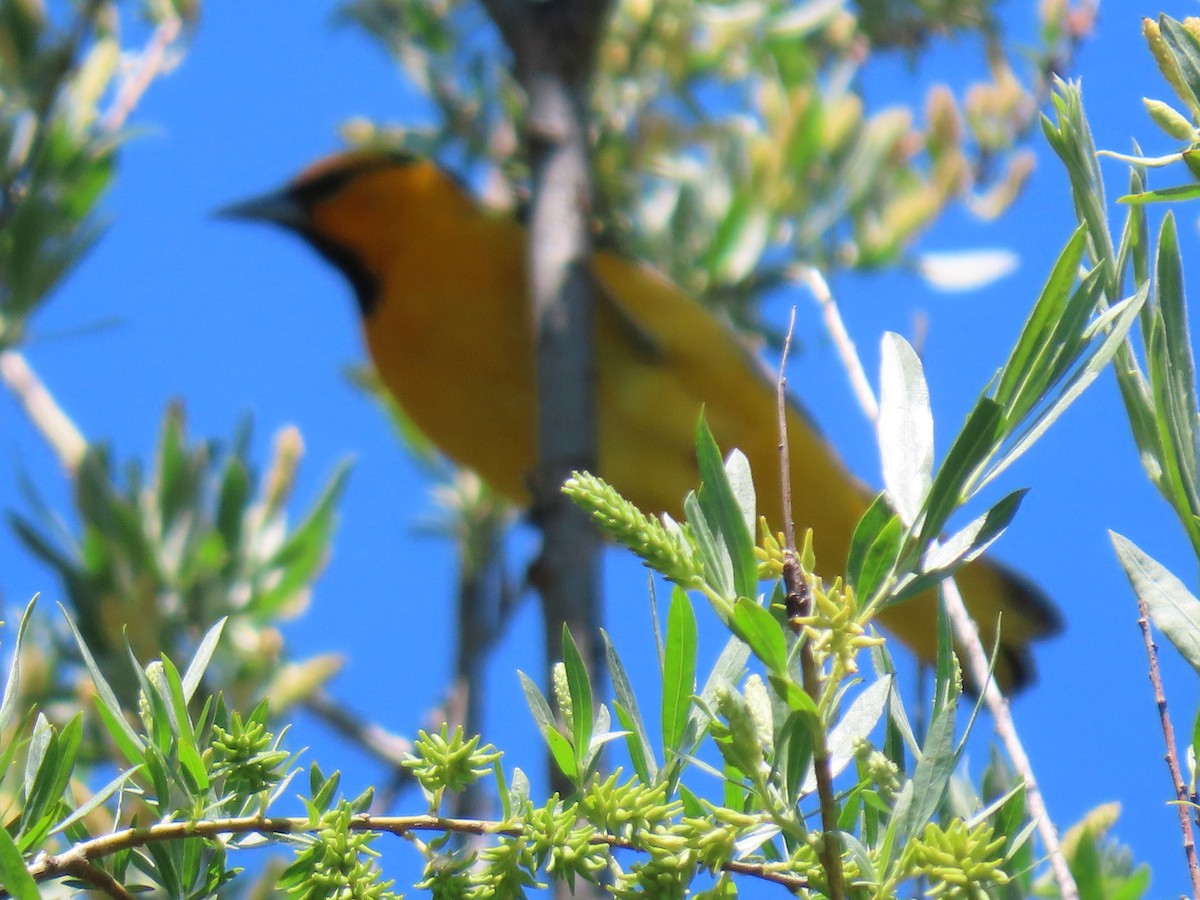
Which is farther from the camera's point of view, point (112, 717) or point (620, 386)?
point (620, 386)

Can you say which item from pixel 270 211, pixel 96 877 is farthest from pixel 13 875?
pixel 270 211

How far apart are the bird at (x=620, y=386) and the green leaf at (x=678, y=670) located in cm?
194

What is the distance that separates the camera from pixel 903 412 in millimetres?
457

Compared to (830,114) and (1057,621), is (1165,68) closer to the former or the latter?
(830,114)

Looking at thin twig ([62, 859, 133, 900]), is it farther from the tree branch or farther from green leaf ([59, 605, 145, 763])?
the tree branch

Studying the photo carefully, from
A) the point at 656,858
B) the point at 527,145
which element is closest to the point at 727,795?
the point at 656,858

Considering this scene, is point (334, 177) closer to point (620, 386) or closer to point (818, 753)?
point (620, 386)

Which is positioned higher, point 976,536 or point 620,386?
point 976,536

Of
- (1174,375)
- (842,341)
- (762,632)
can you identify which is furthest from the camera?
(842,341)

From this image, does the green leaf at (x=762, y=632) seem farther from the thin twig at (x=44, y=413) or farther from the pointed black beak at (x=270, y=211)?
the pointed black beak at (x=270, y=211)

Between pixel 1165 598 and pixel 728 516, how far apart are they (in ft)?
0.43

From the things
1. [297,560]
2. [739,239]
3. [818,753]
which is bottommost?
[297,560]

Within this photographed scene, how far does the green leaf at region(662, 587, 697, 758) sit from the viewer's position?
0.42 m

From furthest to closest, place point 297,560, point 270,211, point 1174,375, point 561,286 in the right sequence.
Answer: point 270,211 < point 297,560 < point 561,286 < point 1174,375
